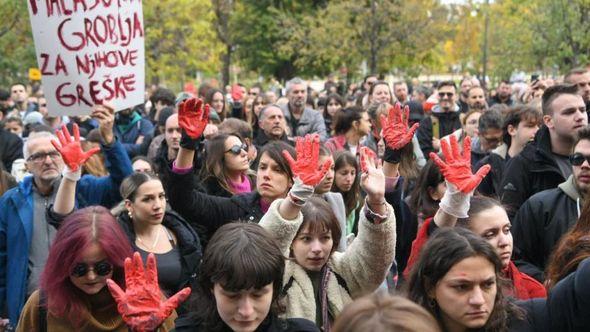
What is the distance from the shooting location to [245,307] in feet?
11.0

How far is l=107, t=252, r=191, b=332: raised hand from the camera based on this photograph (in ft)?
11.3

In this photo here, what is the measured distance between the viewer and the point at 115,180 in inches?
235

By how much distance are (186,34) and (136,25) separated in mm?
29805

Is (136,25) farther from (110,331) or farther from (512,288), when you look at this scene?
(512,288)

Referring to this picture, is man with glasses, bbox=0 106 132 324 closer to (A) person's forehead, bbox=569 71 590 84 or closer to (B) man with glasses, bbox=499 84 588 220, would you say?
(B) man with glasses, bbox=499 84 588 220

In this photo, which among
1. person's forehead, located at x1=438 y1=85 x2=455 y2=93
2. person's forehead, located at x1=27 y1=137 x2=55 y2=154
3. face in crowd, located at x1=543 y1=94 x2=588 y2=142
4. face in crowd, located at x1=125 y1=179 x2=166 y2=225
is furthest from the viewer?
person's forehead, located at x1=438 y1=85 x2=455 y2=93

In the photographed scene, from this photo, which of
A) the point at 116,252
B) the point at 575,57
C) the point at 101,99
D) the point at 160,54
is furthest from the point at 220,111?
the point at 160,54

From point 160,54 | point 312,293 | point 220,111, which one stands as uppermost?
point 312,293

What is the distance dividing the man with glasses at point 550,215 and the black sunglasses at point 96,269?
2379 millimetres

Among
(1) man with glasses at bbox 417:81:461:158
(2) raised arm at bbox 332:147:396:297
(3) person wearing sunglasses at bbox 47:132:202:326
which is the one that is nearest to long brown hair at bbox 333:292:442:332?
(2) raised arm at bbox 332:147:396:297

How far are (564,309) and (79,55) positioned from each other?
4228 millimetres

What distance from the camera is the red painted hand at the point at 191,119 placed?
16.9 feet

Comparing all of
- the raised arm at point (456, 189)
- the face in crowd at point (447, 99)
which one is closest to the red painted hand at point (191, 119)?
the raised arm at point (456, 189)

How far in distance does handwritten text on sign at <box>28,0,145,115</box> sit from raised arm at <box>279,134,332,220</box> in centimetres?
250
